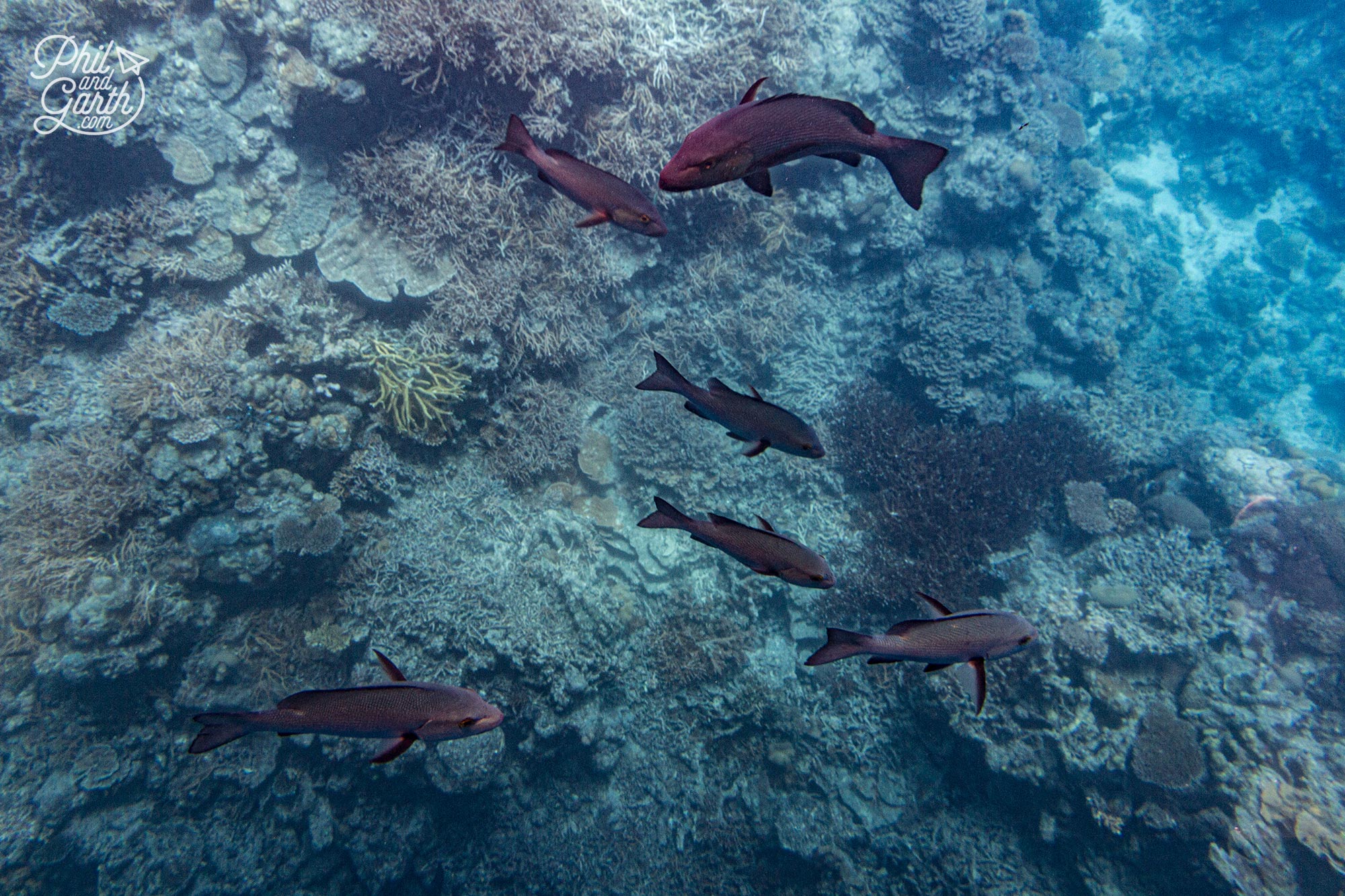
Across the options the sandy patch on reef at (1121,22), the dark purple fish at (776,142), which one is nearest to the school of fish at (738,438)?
the dark purple fish at (776,142)

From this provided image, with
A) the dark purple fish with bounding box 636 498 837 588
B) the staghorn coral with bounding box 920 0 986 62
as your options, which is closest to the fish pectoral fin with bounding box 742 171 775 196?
the dark purple fish with bounding box 636 498 837 588

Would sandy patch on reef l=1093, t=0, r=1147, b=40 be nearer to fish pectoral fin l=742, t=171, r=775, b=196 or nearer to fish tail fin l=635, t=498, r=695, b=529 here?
fish pectoral fin l=742, t=171, r=775, b=196

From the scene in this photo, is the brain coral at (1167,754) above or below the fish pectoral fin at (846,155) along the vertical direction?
below

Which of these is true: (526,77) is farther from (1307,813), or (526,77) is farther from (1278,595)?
(1278,595)

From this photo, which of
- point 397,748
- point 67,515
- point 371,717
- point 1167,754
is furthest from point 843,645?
point 67,515

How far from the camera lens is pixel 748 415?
8.62 ft

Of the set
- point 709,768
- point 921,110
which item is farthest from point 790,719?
point 921,110

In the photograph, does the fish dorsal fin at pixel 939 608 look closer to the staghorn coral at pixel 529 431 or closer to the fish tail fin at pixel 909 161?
the fish tail fin at pixel 909 161

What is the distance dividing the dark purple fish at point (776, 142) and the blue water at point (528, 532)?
3.18 meters

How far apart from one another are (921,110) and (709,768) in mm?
10949

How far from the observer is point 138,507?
16.2 feet

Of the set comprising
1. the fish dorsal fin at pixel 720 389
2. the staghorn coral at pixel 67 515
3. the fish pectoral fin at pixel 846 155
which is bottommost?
the staghorn coral at pixel 67 515

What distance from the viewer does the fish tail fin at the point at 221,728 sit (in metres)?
2.19

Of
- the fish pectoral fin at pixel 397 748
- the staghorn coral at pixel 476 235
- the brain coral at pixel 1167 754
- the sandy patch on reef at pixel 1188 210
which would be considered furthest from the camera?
the sandy patch on reef at pixel 1188 210
